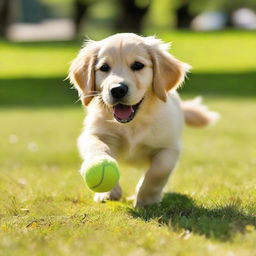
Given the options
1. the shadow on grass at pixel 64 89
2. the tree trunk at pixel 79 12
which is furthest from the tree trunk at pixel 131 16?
the tree trunk at pixel 79 12

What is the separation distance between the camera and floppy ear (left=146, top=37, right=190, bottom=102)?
17.2 ft

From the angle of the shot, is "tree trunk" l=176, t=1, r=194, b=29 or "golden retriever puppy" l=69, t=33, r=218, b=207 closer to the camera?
"golden retriever puppy" l=69, t=33, r=218, b=207

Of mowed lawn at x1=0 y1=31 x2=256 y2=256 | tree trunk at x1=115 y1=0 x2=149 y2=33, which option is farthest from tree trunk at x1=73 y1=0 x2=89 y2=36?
mowed lawn at x1=0 y1=31 x2=256 y2=256

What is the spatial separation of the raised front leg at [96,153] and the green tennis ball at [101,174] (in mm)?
50

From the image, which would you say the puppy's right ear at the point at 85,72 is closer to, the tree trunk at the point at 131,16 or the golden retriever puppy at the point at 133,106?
the golden retriever puppy at the point at 133,106

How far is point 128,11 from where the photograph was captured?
32.3m

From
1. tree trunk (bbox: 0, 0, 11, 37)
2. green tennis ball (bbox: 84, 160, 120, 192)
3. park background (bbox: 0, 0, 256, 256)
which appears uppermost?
green tennis ball (bbox: 84, 160, 120, 192)

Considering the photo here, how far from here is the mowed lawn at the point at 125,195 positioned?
3518mm

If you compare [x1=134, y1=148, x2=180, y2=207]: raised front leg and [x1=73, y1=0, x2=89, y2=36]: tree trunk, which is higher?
[x1=134, y1=148, x2=180, y2=207]: raised front leg

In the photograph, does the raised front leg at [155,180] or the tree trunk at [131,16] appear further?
the tree trunk at [131,16]

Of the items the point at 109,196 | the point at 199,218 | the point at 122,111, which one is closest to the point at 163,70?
the point at 122,111

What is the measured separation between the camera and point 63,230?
3.88 meters

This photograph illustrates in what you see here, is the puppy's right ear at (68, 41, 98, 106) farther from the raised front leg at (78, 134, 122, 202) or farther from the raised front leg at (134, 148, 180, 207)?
the raised front leg at (134, 148, 180, 207)

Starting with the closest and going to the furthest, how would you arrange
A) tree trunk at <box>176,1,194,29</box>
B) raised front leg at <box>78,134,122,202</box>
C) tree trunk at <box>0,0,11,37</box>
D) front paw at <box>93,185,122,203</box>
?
1. raised front leg at <box>78,134,122,202</box>
2. front paw at <box>93,185,122,203</box>
3. tree trunk at <box>0,0,11,37</box>
4. tree trunk at <box>176,1,194,29</box>
